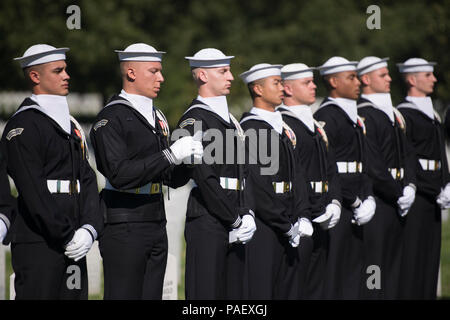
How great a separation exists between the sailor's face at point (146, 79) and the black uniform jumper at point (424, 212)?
4.29 m

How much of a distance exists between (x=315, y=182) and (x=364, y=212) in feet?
2.65

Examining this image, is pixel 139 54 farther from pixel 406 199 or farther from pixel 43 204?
pixel 406 199

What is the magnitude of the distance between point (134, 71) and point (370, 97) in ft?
13.2

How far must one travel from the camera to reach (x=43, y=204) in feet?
22.9

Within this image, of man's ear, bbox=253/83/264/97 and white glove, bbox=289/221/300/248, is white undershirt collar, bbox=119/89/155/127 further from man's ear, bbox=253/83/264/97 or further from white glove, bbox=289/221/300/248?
white glove, bbox=289/221/300/248

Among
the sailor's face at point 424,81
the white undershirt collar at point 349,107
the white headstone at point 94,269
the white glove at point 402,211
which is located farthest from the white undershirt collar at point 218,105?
the sailor's face at point 424,81

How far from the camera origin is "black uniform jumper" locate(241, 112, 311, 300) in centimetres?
876

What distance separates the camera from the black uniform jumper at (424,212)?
11.1 metres

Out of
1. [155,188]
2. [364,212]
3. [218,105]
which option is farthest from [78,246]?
[364,212]

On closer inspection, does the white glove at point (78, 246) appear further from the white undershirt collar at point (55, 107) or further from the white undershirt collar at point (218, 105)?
the white undershirt collar at point (218, 105)

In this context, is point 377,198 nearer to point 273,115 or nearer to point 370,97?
point 370,97

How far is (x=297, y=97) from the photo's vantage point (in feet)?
32.3
